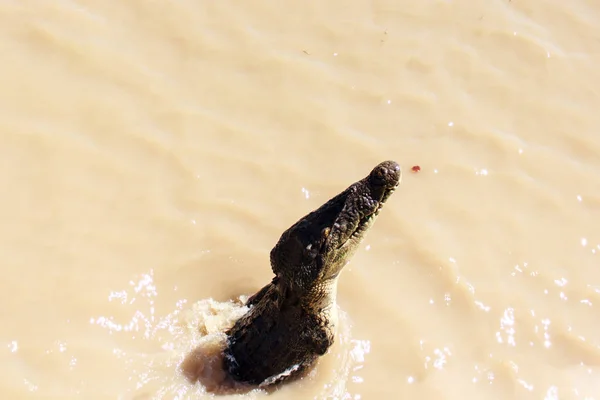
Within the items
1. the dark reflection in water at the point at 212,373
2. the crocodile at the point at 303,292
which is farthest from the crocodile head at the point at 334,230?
the dark reflection in water at the point at 212,373

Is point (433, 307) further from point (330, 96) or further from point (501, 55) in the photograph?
point (501, 55)

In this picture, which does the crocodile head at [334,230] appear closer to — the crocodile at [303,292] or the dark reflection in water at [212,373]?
the crocodile at [303,292]

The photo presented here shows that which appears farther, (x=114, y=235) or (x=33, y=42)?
(x=33, y=42)

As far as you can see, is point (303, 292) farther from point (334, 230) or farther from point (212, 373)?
point (212, 373)

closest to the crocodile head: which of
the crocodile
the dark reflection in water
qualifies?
the crocodile

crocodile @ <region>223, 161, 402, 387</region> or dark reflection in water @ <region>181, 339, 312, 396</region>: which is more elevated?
crocodile @ <region>223, 161, 402, 387</region>

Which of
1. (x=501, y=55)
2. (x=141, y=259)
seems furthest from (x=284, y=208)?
(x=501, y=55)

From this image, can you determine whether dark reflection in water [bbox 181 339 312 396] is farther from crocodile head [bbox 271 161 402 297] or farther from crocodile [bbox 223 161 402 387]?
crocodile head [bbox 271 161 402 297]

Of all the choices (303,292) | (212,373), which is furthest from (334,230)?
(212,373)
